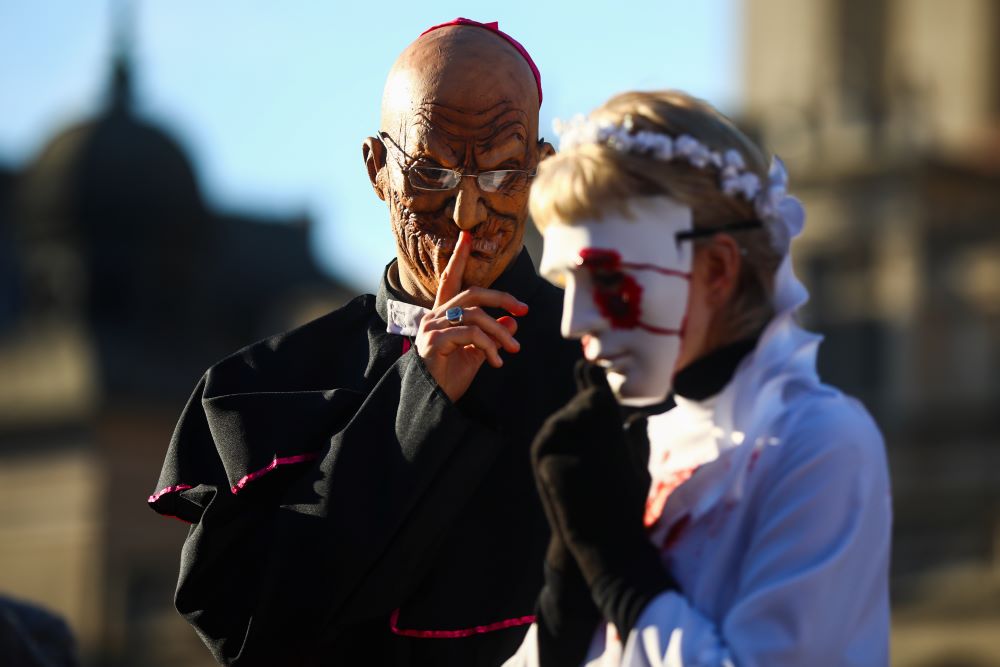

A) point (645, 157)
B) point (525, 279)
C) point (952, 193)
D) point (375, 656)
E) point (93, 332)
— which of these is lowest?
point (93, 332)

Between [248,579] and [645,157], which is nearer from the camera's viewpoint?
[645,157]

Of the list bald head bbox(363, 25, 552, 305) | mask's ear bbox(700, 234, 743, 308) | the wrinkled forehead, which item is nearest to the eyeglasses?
bald head bbox(363, 25, 552, 305)

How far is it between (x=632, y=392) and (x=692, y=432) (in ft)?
0.40

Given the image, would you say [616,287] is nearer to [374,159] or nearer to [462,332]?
[462,332]

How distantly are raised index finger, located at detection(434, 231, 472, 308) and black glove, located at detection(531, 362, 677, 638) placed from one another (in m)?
0.65

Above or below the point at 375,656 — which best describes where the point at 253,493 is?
above

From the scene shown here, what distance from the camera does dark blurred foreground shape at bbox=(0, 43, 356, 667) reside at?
49719mm

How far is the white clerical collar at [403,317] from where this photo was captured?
4.51 metres

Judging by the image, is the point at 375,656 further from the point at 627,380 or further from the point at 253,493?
the point at 627,380

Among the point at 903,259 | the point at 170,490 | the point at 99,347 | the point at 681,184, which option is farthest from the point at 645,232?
the point at 99,347

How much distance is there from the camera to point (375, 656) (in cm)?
434

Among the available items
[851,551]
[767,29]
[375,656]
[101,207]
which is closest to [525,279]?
[375,656]

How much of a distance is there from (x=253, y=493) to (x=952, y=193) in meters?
41.0

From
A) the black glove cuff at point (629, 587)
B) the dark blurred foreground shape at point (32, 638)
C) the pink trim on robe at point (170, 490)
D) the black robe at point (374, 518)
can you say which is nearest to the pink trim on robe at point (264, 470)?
the black robe at point (374, 518)
